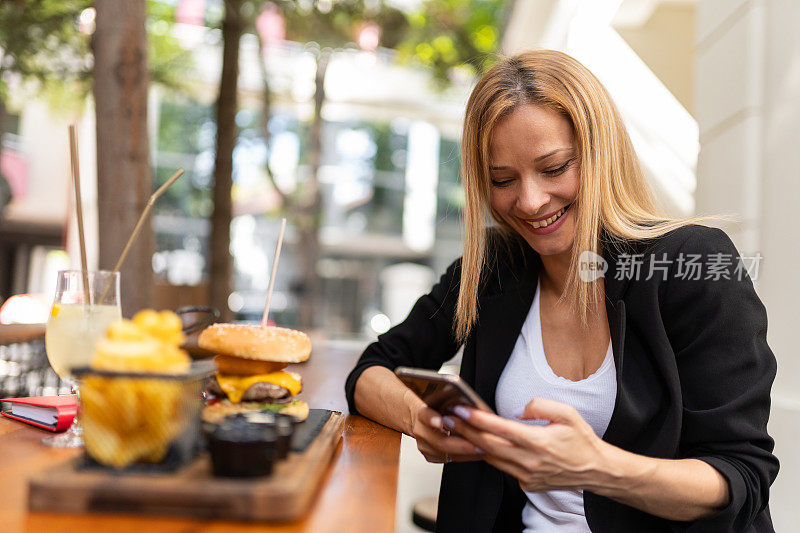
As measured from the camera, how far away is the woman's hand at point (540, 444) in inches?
39.8

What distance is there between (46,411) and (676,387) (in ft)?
4.04

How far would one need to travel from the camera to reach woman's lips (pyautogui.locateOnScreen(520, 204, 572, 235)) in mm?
1618

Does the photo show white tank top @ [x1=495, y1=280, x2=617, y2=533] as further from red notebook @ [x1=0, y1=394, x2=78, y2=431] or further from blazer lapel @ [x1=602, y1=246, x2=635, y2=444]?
red notebook @ [x1=0, y1=394, x2=78, y2=431]

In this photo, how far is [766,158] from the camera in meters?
2.37

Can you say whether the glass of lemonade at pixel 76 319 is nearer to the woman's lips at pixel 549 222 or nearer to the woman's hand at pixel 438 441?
the woman's hand at pixel 438 441

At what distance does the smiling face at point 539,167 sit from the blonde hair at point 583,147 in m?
0.02

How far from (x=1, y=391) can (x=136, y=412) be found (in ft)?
8.13

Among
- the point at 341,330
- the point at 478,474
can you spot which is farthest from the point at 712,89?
the point at 341,330

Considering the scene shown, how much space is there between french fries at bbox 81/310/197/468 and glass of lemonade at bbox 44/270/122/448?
34 cm

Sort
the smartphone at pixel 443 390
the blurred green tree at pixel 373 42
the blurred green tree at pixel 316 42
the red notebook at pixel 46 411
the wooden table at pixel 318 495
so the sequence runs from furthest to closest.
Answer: the blurred green tree at pixel 373 42 → the blurred green tree at pixel 316 42 → the red notebook at pixel 46 411 → the smartphone at pixel 443 390 → the wooden table at pixel 318 495

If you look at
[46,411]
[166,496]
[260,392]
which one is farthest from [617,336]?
[46,411]

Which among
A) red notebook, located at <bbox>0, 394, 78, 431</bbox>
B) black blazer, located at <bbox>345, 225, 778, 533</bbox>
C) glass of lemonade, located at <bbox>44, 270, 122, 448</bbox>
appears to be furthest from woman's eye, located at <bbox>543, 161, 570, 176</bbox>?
red notebook, located at <bbox>0, 394, 78, 431</bbox>

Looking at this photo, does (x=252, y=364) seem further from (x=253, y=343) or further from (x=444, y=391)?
(x=444, y=391)

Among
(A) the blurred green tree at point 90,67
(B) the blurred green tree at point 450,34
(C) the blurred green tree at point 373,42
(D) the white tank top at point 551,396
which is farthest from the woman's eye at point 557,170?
(B) the blurred green tree at point 450,34
